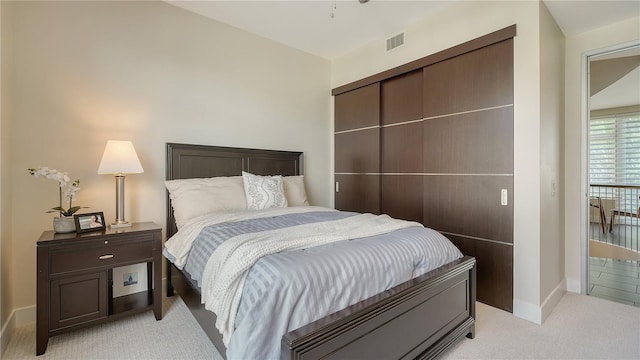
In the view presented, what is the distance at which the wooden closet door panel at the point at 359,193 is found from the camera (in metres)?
3.64

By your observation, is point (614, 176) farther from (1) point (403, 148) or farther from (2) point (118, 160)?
(2) point (118, 160)

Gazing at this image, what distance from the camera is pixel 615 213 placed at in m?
4.61

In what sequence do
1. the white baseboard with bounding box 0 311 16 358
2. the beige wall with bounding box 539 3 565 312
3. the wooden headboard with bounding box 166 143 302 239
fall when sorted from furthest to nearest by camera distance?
1. the wooden headboard with bounding box 166 143 302 239
2. the beige wall with bounding box 539 3 565 312
3. the white baseboard with bounding box 0 311 16 358

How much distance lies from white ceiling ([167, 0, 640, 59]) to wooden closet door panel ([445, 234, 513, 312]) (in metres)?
2.08

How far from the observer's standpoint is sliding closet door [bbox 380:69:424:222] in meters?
3.15

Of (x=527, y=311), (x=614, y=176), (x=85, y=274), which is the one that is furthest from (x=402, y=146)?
(x=614, y=176)

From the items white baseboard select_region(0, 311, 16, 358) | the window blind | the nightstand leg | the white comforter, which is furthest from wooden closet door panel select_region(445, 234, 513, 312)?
white baseboard select_region(0, 311, 16, 358)

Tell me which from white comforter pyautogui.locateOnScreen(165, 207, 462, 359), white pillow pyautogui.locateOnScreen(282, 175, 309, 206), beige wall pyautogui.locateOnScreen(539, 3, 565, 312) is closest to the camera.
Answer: white comforter pyautogui.locateOnScreen(165, 207, 462, 359)

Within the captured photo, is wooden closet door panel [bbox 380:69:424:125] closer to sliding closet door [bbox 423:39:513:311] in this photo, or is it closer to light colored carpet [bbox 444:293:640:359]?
sliding closet door [bbox 423:39:513:311]

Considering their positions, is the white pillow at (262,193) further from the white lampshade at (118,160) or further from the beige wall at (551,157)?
the beige wall at (551,157)

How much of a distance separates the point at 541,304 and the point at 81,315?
3.41m

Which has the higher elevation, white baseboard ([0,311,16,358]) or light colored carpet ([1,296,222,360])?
white baseboard ([0,311,16,358])

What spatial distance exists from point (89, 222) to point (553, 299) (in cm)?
385

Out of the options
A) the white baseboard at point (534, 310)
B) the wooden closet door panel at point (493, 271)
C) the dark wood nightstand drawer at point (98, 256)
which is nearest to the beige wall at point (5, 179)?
the dark wood nightstand drawer at point (98, 256)
